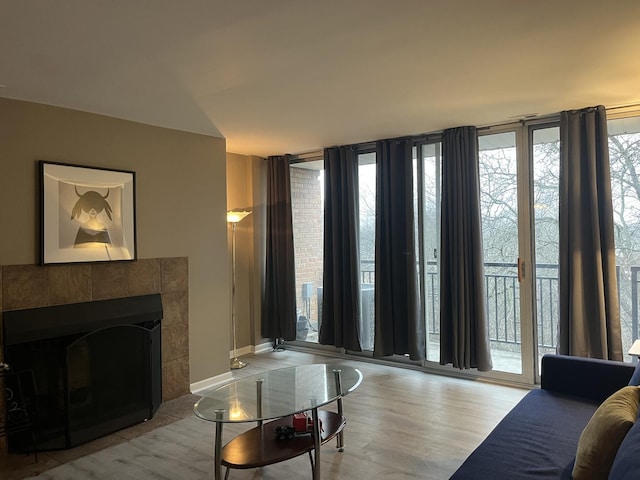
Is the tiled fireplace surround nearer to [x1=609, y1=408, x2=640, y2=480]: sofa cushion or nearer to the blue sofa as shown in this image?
the blue sofa

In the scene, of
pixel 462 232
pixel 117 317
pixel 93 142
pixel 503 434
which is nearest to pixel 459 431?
pixel 503 434

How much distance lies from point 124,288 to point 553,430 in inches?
121

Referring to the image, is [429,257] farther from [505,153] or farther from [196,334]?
[196,334]

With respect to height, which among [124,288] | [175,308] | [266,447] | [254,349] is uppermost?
[124,288]

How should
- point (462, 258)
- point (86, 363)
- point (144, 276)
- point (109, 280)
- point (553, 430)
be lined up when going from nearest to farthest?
1. point (553, 430)
2. point (86, 363)
3. point (109, 280)
4. point (144, 276)
5. point (462, 258)

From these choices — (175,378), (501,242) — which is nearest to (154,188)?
(175,378)

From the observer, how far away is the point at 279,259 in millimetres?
5488

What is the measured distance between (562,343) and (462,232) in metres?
1.22

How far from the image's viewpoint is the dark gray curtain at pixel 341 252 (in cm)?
494

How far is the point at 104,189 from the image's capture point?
3.52 metres

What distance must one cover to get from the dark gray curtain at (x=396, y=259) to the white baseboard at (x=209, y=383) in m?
1.51

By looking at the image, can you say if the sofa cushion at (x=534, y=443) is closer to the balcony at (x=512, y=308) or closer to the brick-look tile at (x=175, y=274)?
the balcony at (x=512, y=308)

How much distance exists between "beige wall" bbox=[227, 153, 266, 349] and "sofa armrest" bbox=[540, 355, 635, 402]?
137 inches

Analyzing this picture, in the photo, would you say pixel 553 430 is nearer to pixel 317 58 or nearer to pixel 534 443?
pixel 534 443
